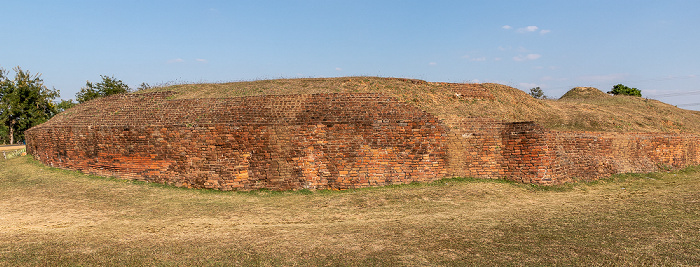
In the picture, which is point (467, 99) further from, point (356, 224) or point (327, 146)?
point (356, 224)

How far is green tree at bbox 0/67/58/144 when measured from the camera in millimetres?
32406

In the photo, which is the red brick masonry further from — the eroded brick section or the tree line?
the tree line

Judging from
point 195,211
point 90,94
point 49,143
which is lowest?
point 195,211

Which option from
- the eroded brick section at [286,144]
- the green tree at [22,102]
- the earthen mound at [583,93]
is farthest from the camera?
the green tree at [22,102]

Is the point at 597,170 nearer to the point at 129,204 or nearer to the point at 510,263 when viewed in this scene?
A: the point at 510,263

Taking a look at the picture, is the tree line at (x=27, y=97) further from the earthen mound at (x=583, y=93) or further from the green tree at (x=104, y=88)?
the earthen mound at (x=583, y=93)

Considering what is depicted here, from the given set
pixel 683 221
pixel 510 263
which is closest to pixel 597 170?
pixel 683 221

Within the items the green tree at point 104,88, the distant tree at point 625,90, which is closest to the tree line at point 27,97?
the green tree at point 104,88

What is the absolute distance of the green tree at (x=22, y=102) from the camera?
106 feet

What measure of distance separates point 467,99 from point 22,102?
3966cm

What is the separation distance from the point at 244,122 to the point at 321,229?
4.37m

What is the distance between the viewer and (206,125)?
959cm

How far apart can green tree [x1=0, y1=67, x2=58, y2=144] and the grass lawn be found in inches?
1168

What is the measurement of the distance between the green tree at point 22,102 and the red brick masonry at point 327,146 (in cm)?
3165
